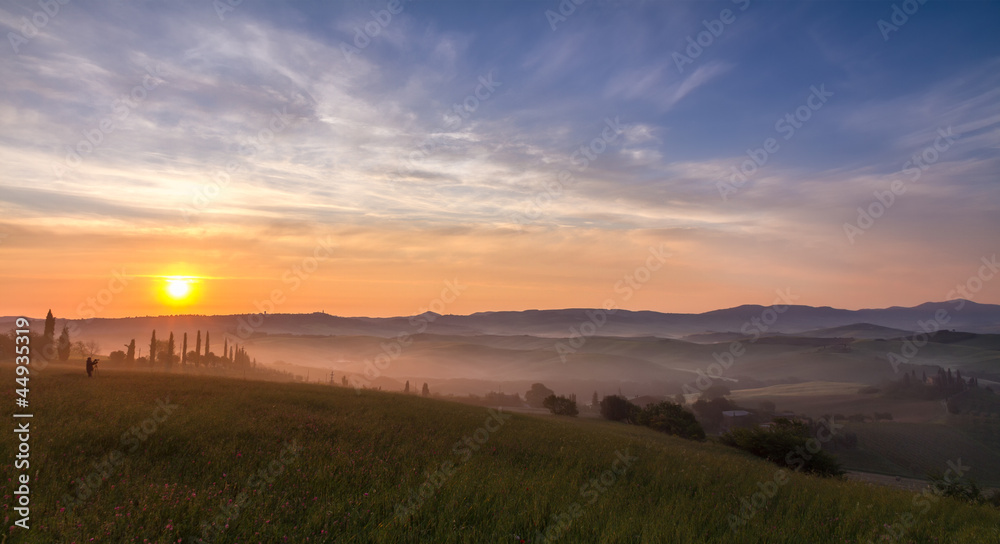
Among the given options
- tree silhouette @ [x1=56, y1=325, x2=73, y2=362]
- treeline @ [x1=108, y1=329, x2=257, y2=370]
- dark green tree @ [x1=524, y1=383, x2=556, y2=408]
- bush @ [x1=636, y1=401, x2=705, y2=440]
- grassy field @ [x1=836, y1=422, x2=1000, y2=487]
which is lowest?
grassy field @ [x1=836, y1=422, x2=1000, y2=487]

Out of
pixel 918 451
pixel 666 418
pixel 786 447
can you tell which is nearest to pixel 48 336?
pixel 666 418

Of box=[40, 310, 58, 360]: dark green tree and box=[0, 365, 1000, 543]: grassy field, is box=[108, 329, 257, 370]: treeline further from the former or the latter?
box=[0, 365, 1000, 543]: grassy field

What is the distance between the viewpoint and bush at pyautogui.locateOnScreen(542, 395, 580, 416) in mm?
75938

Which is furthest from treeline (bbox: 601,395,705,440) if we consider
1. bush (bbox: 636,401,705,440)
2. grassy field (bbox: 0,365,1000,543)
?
grassy field (bbox: 0,365,1000,543)

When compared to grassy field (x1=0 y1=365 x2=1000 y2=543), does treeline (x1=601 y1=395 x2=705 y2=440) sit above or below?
below

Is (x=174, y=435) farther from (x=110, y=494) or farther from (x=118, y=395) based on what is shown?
(x=118, y=395)

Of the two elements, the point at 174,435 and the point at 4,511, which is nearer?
the point at 4,511

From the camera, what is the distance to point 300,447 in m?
11.8

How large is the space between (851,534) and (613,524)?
532 cm

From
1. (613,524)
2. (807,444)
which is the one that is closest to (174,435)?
(613,524)

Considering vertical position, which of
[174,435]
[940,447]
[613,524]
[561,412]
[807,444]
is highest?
[174,435]

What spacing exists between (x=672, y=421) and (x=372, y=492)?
60088 mm

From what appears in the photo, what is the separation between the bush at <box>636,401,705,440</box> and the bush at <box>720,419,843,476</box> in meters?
13.8

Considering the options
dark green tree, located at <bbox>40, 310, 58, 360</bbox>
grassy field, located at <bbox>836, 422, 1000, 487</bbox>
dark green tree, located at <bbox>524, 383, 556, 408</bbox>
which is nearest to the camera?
dark green tree, located at <bbox>40, 310, 58, 360</bbox>
